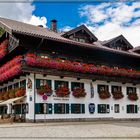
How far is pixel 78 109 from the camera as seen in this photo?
3369 cm

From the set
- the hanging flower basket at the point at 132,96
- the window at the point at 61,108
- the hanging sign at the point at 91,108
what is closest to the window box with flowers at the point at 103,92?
the hanging sign at the point at 91,108

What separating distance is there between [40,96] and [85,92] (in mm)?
5703

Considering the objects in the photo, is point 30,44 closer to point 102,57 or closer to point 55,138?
point 102,57

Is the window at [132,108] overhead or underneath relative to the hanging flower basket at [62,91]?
underneath

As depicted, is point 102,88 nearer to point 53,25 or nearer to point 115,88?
point 115,88

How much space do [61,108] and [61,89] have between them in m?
1.87

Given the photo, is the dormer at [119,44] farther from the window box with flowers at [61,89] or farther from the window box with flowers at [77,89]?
the window box with flowers at [61,89]

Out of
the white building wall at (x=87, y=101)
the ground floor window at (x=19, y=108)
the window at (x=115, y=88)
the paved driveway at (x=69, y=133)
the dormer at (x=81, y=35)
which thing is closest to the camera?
the paved driveway at (x=69, y=133)

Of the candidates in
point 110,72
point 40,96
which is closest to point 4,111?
point 40,96

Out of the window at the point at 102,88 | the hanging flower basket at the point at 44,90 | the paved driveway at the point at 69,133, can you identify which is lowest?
the paved driveway at the point at 69,133

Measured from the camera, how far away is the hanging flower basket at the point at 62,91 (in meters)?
32.0

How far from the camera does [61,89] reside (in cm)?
3234

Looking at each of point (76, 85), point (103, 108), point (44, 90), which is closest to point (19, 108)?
point (44, 90)

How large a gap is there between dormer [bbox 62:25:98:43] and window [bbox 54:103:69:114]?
8474mm
